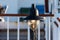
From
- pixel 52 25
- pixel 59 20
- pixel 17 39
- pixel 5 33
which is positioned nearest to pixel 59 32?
pixel 59 20

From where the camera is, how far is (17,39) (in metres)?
4.18

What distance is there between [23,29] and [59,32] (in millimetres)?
837

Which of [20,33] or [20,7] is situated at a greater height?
[20,7]

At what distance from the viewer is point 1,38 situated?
Result: 173 inches

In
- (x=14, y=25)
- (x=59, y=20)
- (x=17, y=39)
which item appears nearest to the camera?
(x=59, y=20)

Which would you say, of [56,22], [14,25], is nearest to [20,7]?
[14,25]

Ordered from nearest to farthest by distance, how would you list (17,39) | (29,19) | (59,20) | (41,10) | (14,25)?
(29,19), (59,20), (17,39), (14,25), (41,10)

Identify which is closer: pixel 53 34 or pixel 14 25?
pixel 53 34

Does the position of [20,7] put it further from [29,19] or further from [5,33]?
[29,19]

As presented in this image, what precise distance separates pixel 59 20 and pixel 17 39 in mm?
847

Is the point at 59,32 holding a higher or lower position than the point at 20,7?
lower

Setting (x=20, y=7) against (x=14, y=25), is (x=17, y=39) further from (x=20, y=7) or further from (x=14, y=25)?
(x=20, y=7)

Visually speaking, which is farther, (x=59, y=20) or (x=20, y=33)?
(x=20, y=33)

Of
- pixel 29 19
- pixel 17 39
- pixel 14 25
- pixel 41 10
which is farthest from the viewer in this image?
pixel 41 10
